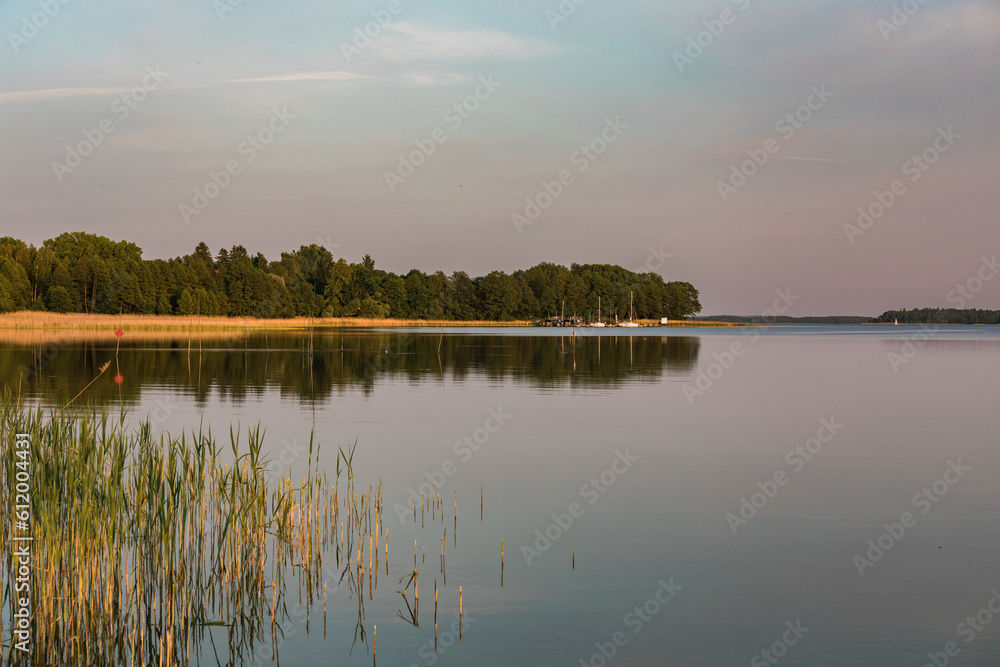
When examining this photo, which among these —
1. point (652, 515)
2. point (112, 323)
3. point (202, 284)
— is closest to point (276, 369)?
point (652, 515)

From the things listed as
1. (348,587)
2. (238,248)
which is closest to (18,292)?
(238,248)

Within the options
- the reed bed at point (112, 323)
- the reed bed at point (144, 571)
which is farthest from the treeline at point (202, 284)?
the reed bed at point (144, 571)

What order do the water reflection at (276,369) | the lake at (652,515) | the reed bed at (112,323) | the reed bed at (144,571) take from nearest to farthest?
the reed bed at (144,571) → the lake at (652,515) → the water reflection at (276,369) → the reed bed at (112,323)

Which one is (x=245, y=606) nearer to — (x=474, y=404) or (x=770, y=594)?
(x=770, y=594)

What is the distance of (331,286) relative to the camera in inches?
6732

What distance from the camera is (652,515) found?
563 inches

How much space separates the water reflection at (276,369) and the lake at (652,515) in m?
0.62

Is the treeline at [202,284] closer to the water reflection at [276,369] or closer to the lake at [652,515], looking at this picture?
the water reflection at [276,369]

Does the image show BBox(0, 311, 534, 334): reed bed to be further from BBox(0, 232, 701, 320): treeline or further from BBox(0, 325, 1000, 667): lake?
BBox(0, 325, 1000, 667): lake

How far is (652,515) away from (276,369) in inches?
1268

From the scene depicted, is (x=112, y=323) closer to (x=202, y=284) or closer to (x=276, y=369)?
(x=202, y=284)

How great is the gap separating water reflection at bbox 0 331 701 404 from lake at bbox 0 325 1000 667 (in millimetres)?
617

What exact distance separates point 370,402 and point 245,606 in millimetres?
20273

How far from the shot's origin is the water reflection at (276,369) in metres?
32.9
